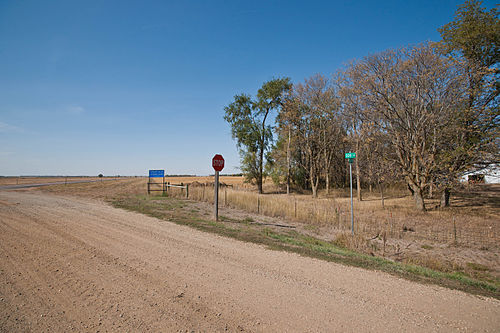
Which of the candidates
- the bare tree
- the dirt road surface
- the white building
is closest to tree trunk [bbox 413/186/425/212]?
the bare tree

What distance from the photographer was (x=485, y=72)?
1395 centimetres

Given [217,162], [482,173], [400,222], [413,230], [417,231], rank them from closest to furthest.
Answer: [417,231], [413,230], [217,162], [400,222], [482,173]

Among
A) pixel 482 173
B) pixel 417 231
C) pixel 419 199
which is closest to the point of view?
pixel 417 231

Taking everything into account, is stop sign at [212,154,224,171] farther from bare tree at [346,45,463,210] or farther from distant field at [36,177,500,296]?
bare tree at [346,45,463,210]

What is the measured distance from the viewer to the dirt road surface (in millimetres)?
3252

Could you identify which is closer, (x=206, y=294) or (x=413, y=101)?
(x=206, y=294)

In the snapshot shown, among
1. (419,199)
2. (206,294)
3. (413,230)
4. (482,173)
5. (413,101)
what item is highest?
(413,101)

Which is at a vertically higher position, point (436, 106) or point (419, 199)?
point (436, 106)

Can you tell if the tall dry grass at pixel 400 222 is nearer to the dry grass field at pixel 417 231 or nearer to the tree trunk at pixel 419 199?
the dry grass field at pixel 417 231

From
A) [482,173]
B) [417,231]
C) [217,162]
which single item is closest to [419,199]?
[482,173]

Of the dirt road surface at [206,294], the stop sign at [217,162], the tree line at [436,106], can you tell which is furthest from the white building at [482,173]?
the dirt road surface at [206,294]

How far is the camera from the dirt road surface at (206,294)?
325cm

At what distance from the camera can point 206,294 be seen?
13.3 ft

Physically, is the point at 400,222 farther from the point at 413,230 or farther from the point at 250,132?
the point at 250,132
